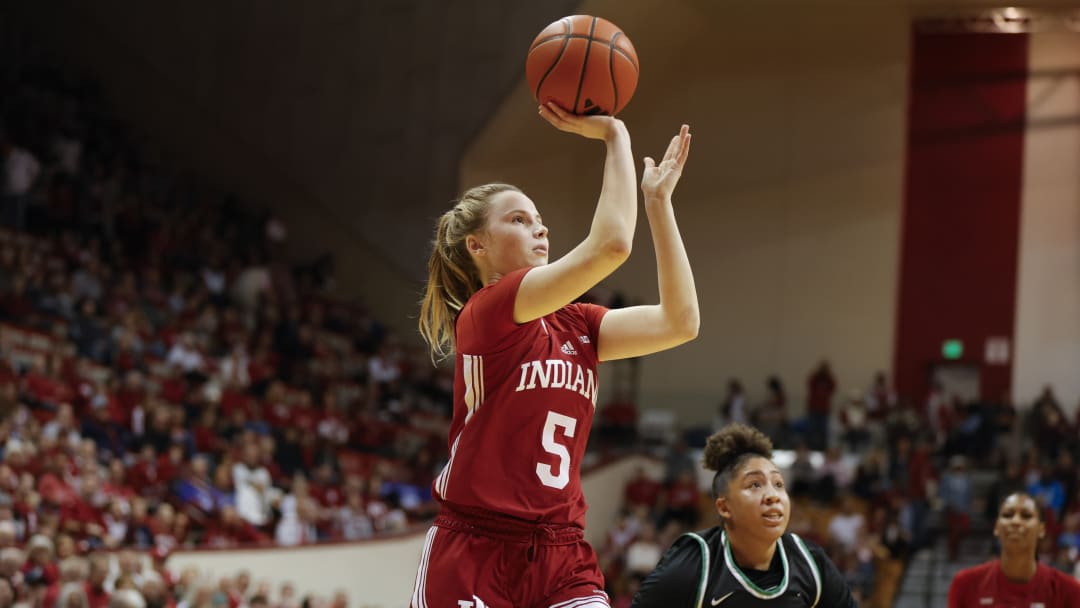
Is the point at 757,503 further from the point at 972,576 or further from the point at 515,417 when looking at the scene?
the point at 972,576

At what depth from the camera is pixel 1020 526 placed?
18.7 feet

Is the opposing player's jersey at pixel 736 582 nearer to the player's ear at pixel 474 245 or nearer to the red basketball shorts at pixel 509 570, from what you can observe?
the red basketball shorts at pixel 509 570

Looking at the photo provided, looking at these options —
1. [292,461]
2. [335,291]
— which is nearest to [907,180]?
[335,291]

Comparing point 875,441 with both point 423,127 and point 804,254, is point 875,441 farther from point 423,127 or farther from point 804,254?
point 423,127

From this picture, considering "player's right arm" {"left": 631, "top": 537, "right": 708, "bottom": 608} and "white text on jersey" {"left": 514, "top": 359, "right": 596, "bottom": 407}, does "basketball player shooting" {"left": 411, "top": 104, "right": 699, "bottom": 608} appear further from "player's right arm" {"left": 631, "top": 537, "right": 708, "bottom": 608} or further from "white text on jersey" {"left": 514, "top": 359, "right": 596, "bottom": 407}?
"player's right arm" {"left": 631, "top": 537, "right": 708, "bottom": 608}

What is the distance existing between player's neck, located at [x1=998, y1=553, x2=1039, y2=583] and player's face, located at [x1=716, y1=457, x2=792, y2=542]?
1.73 m

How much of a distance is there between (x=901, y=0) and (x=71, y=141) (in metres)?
12.3

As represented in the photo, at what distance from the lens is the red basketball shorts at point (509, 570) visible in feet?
10.9

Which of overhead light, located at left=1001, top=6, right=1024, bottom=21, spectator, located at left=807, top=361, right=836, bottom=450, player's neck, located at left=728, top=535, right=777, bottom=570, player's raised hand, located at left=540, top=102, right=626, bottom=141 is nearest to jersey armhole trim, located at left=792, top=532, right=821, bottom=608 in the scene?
player's neck, located at left=728, top=535, right=777, bottom=570

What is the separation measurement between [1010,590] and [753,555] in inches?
Result: 72.4

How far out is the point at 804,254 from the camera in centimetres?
2222

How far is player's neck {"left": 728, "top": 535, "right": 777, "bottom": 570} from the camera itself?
4.45 m

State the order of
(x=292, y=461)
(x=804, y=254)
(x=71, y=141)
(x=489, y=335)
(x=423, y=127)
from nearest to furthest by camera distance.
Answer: (x=489, y=335)
(x=292, y=461)
(x=71, y=141)
(x=423, y=127)
(x=804, y=254)

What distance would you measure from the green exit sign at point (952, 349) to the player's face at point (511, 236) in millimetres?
18850
